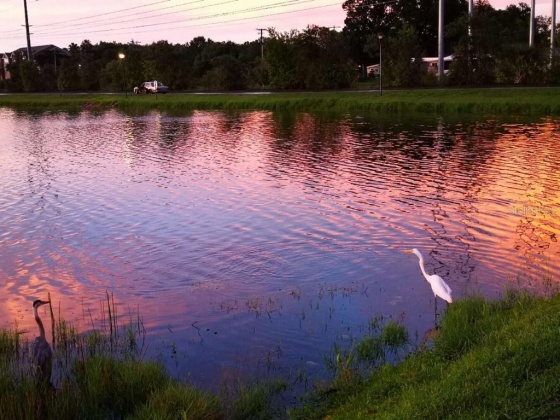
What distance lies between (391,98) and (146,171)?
28.7m

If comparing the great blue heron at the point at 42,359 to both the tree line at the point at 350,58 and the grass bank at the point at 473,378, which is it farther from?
the tree line at the point at 350,58

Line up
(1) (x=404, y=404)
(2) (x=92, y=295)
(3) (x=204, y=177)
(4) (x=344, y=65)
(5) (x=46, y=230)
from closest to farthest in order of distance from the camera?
(1) (x=404, y=404), (2) (x=92, y=295), (5) (x=46, y=230), (3) (x=204, y=177), (4) (x=344, y=65)

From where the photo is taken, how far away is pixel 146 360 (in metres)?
9.61

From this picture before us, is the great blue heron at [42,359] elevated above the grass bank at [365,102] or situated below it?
below

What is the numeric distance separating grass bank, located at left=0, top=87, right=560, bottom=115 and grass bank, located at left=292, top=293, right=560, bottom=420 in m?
37.7

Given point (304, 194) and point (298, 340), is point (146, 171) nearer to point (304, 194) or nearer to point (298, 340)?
point (304, 194)

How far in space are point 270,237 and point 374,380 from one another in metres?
8.42

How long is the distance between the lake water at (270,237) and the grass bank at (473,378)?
4.43 feet

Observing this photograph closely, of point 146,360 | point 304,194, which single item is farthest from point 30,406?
point 304,194

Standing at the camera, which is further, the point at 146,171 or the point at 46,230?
the point at 146,171

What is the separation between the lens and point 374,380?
8195mm

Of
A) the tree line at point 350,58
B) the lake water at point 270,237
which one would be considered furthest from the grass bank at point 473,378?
the tree line at point 350,58

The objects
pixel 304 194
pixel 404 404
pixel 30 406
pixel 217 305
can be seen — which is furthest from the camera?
pixel 304 194

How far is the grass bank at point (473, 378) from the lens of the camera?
6316 mm
